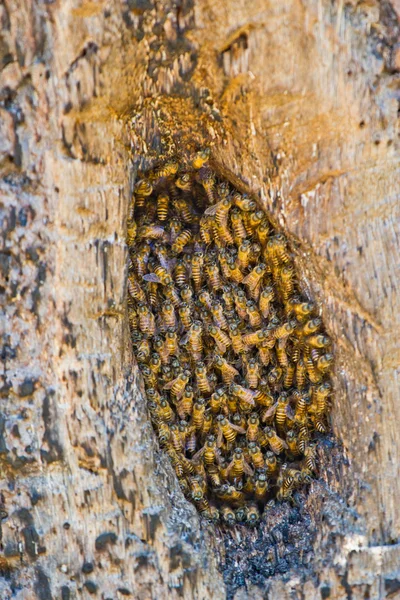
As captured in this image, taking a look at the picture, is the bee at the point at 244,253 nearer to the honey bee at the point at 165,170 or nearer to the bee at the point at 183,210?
the bee at the point at 183,210

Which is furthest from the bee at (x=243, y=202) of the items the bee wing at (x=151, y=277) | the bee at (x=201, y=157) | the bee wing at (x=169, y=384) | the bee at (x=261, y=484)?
the bee at (x=261, y=484)

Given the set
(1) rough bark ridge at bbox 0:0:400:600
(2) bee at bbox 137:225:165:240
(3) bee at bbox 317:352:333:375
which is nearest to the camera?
(1) rough bark ridge at bbox 0:0:400:600

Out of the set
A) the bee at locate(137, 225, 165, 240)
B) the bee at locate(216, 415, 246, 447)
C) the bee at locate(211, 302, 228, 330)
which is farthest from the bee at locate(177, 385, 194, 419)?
the bee at locate(137, 225, 165, 240)

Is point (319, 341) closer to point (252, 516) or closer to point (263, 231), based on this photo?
point (263, 231)

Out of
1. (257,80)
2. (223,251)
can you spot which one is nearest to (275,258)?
(223,251)

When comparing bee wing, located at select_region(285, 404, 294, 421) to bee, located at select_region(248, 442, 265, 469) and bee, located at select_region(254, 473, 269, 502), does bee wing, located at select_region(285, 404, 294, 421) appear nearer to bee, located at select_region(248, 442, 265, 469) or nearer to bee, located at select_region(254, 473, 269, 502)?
bee, located at select_region(248, 442, 265, 469)

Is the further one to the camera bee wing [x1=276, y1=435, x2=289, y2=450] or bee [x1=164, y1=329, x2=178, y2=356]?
bee wing [x1=276, y1=435, x2=289, y2=450]

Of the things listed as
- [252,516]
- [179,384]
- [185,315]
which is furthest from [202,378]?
[252,516]

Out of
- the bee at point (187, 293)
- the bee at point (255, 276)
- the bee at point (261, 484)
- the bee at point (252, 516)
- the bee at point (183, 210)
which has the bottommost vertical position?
the bee at point (252, 516)
